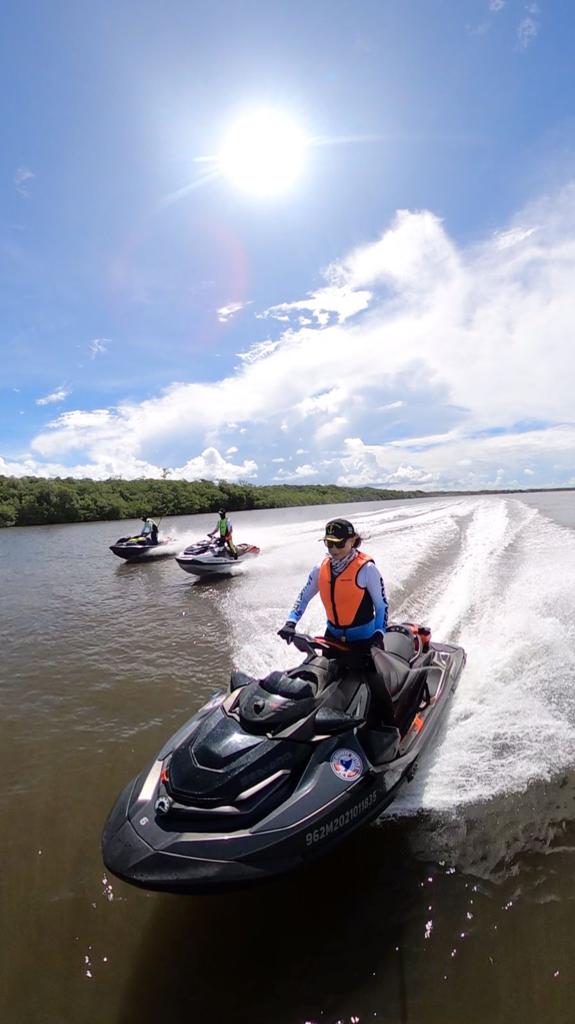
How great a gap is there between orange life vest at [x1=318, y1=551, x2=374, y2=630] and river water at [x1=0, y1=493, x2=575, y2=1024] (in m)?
1.46

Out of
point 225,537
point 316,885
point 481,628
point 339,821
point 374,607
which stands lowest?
point 316,885

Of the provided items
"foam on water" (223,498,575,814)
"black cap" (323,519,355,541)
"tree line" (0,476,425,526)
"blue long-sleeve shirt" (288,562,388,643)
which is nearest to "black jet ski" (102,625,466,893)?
"blue long-sleeve shirt" (288,562,388,643)

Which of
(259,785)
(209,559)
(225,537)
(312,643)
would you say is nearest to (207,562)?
(209,559)

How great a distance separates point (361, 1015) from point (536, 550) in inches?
480

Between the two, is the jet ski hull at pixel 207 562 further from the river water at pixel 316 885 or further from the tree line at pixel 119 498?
the tree line at pixel 119 498

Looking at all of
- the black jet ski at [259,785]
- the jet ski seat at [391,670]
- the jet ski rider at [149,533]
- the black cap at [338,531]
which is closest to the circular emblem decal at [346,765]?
the black jet ski at [259,785]

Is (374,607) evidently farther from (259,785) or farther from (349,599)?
(259,785)

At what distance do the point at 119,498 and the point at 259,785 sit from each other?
50.4 m

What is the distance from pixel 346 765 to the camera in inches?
122

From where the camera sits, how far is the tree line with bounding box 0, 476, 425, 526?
42.7 meters

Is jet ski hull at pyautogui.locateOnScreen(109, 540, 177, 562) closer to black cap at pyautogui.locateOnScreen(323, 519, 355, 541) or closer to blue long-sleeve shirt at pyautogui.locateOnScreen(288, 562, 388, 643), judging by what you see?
blue long-sleeve shirt at pyautogui.locateOnScreen(288, 562, 388, 643)

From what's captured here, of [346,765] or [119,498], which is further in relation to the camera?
[119,498]

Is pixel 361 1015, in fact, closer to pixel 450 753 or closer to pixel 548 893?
pixel 548 893

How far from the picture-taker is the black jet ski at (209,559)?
42.2ft
